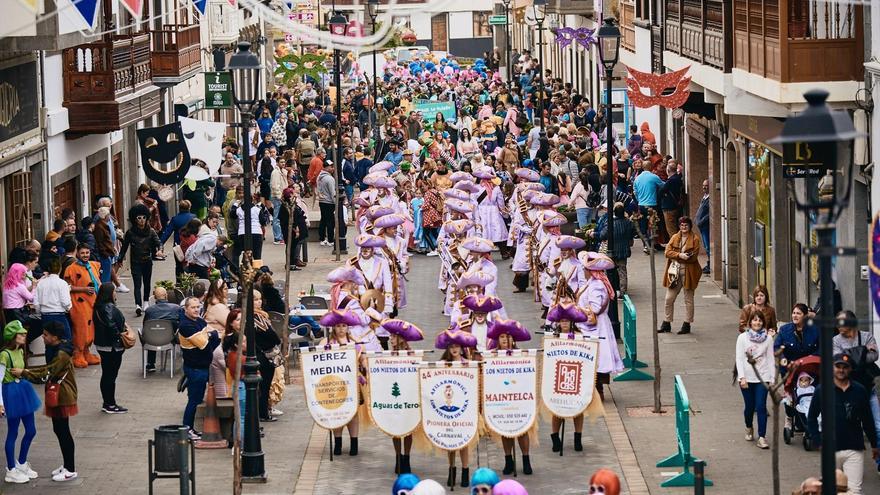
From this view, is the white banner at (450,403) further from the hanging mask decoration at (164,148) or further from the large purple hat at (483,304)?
the hanging mask decoration at (164,148)

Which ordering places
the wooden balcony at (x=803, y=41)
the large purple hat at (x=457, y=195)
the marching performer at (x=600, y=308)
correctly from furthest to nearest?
the large purple hat at (x=457, y=195) < the wooden balcony at (x=803, y=41) < the marching performer at (x=600, y=308)

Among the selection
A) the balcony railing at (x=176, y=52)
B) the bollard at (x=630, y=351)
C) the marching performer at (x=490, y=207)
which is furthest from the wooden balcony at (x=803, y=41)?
the balcony railing at (x=176, y=52)

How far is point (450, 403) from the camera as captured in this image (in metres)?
17.3

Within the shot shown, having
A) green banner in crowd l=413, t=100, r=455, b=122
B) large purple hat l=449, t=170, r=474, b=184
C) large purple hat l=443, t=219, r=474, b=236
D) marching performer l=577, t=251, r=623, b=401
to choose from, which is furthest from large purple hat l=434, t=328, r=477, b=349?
green banner in crowd l=413, t=100, r=455, b=122

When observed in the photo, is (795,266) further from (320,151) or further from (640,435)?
(320,151)

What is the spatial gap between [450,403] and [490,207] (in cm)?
1456

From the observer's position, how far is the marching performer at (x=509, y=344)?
17547mm

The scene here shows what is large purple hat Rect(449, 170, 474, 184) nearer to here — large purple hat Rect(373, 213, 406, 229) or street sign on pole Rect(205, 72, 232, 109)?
street sign on pole Rect(205, 72, 232, 109)

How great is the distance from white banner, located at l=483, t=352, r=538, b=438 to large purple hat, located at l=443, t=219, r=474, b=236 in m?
8.87

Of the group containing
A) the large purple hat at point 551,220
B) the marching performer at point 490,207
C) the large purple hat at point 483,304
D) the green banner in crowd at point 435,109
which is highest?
the large purple hat at point 483,304

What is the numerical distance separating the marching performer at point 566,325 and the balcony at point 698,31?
7722mm

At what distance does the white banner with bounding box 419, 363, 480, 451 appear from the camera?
17250 mm

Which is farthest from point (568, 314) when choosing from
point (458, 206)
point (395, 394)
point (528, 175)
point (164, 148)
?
point (164, 148)

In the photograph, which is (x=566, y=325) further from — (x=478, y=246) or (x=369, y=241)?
(x=369, y=241)
